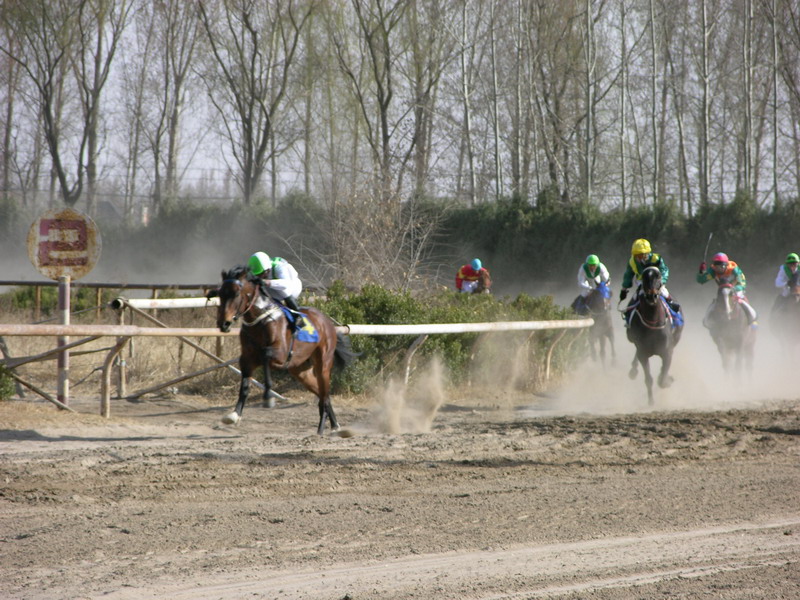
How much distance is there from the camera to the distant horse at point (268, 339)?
8.30 m

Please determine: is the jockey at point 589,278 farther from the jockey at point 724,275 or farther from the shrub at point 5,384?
the shrub at point 5,384

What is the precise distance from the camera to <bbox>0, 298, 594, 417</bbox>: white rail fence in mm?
8602

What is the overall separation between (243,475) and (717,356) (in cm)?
1441

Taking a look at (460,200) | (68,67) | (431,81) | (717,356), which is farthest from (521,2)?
(68,67)

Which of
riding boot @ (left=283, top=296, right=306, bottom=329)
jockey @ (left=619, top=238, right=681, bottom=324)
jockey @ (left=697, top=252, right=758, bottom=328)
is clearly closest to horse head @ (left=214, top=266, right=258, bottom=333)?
riding boot @ (left=283, top=296, right=306, bottom=329)

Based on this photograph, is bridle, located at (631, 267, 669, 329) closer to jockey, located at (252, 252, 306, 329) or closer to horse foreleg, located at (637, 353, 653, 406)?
horse foreleg, located at (637, 353, 653, 406)

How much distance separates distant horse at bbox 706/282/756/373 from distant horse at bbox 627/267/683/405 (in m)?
2.50

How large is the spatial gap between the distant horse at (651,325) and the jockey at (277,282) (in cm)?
515

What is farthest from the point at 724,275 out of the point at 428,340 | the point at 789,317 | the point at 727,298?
the point at 428,340

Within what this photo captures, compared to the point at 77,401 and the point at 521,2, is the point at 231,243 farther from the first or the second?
the point at 77,401

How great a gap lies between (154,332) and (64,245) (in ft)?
6.48

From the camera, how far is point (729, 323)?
14875mm

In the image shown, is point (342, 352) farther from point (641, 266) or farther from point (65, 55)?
point (65, 55)

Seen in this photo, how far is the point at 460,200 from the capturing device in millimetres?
36625
